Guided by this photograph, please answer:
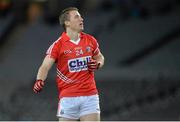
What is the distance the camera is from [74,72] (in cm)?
743

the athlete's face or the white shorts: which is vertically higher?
the athlete's face

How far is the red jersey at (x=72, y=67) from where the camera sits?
24.4 feet

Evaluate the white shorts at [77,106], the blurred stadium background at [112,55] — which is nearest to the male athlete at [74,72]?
the white shorts at [77,106]

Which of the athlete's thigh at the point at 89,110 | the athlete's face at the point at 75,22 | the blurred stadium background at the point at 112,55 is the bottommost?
the athlete's thigh at the point at 89,110

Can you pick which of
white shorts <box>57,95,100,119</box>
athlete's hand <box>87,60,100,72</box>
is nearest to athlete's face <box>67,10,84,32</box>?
athlete's hand <box>87,60,100,72</box>

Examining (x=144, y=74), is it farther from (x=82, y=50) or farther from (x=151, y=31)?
(x=82, y=50)

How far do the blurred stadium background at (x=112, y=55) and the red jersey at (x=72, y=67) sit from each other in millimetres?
→ 8235

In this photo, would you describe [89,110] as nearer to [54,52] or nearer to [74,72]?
[74,72]

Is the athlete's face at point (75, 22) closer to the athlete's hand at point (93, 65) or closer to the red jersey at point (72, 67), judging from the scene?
the red jersey at point (72, 67)

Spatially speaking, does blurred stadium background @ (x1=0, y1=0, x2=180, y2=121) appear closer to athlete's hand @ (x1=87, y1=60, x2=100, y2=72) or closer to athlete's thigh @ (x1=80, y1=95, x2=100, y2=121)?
athlete's thigh @ (x1=80, y1=95, x2=100, y2=121)

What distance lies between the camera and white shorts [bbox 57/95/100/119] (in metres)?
7.44

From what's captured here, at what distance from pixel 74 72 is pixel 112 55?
12489 mm

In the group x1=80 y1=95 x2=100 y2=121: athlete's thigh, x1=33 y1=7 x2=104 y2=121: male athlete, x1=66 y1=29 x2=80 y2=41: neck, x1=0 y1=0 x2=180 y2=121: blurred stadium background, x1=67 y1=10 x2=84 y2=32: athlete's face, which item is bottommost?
x1=80 y1=95 x2=100 y2=121: athlete's thigh

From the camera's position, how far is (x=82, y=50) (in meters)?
7.49
